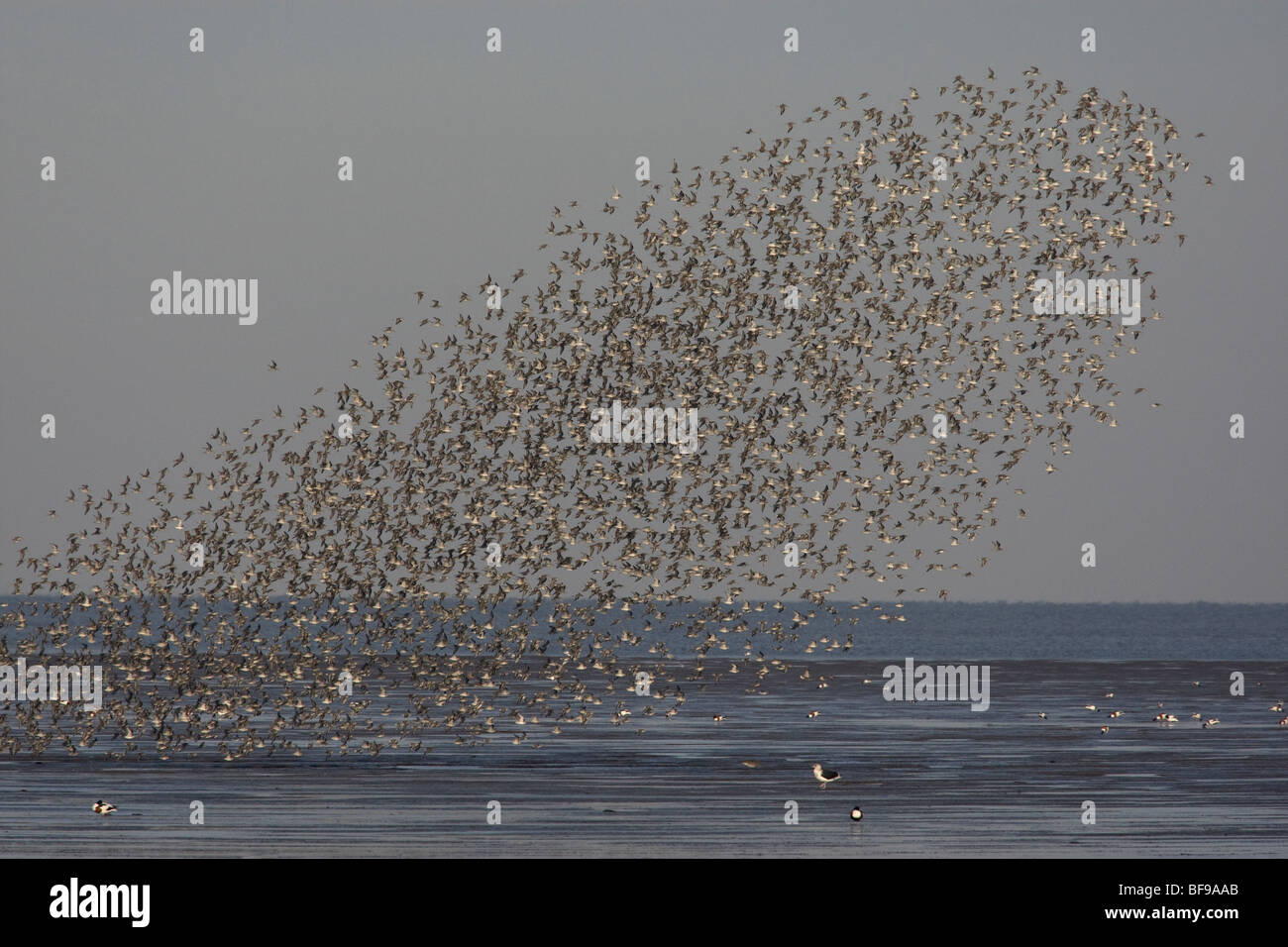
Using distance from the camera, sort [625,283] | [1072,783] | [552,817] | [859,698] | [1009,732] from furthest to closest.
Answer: [859,698] < [1009,732] < [1072,783] < [625,283] < [552,817]

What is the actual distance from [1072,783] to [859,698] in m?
15.6

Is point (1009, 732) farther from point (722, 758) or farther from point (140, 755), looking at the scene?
point (140, 755)

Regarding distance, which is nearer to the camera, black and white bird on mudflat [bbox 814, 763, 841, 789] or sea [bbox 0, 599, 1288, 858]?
sea [bbox 0, 599, 1288, 858]

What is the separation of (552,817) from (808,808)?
8.84 feet

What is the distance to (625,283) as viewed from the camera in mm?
19375

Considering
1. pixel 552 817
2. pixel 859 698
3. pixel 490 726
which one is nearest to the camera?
pixel 552 817

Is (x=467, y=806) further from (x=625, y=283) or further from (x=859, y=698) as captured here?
(x=859, y=698)

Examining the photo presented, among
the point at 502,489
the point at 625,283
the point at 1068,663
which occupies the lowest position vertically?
the point at 1068,663

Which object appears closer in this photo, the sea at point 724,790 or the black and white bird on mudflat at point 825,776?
the sea at point 724,790

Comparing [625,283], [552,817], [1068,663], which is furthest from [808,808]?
[1068,663]
